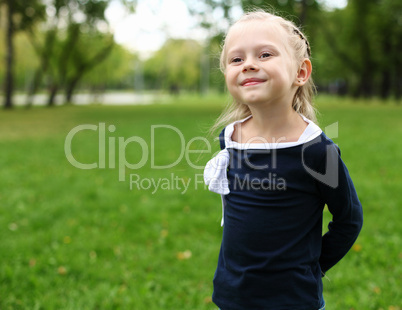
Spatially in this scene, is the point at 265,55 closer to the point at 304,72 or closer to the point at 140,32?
the point at 304,72

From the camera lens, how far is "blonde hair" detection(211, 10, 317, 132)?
1629 mm

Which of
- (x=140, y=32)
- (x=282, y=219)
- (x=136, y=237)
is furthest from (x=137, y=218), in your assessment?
(x=140, y=32)

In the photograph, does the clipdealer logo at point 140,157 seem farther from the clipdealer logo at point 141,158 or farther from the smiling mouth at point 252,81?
the smiling mouth at point 252,81

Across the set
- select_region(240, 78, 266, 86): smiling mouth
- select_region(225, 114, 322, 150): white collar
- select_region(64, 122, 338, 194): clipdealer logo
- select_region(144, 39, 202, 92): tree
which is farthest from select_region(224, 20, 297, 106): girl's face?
select_region(144, 39, 202, 92): tree

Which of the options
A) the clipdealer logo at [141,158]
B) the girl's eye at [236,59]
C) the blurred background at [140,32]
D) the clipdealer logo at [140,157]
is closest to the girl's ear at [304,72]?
the girl's eye at [236,59]

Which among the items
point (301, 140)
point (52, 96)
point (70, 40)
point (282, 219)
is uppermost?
point (301, 140)

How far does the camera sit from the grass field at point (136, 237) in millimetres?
3625

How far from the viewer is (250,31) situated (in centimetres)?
158

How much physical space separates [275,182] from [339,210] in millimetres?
307

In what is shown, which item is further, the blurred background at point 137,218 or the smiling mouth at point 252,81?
the blurred background at point 137,218

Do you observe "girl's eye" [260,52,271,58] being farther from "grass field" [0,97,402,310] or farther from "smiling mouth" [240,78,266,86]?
"grass field" [0,97,402,310]

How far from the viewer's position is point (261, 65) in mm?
1532

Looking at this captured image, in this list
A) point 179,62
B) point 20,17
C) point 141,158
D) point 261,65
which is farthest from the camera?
point 179,62

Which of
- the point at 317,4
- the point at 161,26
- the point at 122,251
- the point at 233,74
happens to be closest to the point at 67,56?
the point at 161,26
